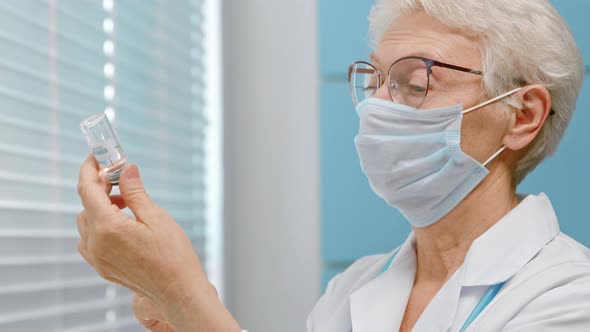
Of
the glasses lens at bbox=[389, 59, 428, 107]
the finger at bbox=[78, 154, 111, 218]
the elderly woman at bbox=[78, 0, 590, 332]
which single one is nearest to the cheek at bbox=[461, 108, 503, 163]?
the elderly woman at bbox=[78, 0, 590, 332]

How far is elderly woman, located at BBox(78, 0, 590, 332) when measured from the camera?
1.35 meters

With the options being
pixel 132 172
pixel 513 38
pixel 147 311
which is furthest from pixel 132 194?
pixel 513 38

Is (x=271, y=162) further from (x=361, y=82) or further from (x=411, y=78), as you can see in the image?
(x=411, y=78)

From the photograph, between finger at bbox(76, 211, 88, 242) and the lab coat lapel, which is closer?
finger at bbox(76, 211, 88, 242)

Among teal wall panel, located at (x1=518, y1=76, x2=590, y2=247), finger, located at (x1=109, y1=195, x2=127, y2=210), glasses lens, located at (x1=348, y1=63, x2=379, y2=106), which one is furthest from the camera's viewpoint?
teal wall panel, located at (x1=518, y1=76, x2=590, y2=247)

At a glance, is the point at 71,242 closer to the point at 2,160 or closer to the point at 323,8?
the point at 2,160

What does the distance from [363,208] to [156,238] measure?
3.71ft

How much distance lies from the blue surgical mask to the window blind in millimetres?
618

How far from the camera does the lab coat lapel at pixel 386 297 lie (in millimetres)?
1489

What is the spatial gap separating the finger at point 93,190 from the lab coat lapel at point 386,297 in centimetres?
61

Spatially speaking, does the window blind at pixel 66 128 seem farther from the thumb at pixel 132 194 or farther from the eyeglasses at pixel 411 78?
the eyeglasses at pixel 411 78

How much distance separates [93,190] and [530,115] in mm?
873

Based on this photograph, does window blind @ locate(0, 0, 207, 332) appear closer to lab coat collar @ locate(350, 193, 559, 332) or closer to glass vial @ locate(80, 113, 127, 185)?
glass vial @ locate(80, 113, 127, 185)

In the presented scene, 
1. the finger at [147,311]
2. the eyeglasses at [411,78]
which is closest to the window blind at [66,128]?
the finger at [147,311]
